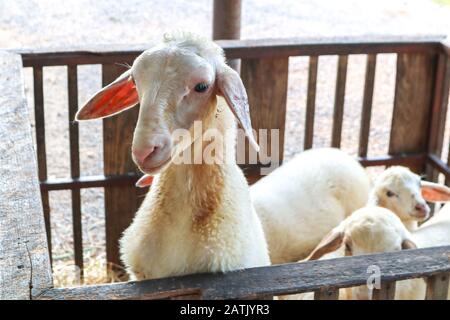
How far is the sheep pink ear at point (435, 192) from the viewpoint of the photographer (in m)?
4.54

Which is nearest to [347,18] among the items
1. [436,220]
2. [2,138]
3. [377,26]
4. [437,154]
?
[377,26]

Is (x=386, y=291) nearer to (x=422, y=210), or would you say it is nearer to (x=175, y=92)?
(x=175, y=92)

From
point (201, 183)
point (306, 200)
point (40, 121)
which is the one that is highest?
point (201, 183)

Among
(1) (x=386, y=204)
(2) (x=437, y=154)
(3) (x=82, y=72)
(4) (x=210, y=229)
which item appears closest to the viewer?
(4) (x=210, y=229)

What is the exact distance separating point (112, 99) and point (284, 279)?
1.22 metres

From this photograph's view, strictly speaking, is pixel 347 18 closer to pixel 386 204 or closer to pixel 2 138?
pixel 386 204

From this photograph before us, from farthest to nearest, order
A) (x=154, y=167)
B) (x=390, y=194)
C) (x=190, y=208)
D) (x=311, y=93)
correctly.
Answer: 1. (x=311, y=93)
2. (x=390, y=194)
3. (x=190, y=208)
4. (x=154, y=167)

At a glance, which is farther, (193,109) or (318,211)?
(318,211)

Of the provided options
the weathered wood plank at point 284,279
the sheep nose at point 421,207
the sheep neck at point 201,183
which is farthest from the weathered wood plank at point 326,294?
the sheep nose at point 421,207

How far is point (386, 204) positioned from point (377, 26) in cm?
761

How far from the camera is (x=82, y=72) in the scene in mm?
9680

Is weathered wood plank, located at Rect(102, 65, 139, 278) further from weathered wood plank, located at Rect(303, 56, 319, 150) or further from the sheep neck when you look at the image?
the sheep neck

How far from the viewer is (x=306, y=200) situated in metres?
4.95

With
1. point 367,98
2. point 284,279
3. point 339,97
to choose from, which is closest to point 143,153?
point 284,279
